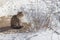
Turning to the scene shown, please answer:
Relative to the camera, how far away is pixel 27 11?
2309mm

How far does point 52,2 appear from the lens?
2.31m

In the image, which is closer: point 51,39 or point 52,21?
point 51,39

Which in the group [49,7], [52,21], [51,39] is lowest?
[51,39]

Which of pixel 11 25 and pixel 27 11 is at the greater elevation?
pixel 27 11

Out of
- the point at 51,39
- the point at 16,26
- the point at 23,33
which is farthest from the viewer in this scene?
the point at 16,26

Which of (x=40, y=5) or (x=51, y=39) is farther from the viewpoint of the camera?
(x=40, y=5)

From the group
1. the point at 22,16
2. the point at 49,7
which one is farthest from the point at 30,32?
the point at 49,7

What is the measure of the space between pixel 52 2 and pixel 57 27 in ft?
1.03

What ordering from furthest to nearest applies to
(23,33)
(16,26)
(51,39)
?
(16,26) < (23,33) < (51,39)

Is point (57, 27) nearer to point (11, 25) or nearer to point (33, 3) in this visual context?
point (33, 3)

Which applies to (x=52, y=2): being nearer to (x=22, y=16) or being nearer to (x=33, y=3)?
(x=33, y=3)

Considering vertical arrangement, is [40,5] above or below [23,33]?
above

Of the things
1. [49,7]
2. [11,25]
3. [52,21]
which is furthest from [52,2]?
[11,25]

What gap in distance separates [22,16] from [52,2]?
0.41m
